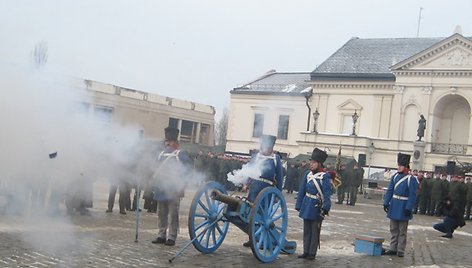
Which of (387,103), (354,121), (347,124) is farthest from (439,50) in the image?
(347,124)

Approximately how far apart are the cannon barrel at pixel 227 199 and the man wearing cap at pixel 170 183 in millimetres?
1289

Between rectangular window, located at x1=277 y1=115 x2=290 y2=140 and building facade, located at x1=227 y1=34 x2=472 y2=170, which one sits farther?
rectangular window, located at x1=277 y1=115 x2=290 y2=140

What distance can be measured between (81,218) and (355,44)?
43.6 metres

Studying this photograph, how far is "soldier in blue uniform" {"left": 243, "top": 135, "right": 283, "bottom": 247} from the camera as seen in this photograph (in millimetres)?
10312

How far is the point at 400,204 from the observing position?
1098 centimetres

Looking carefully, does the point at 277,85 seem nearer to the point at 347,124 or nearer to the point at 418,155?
the point at 347,124

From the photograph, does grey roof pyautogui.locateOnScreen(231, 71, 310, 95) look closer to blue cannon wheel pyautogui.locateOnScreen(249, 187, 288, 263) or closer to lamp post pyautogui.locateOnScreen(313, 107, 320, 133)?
lamp post pyautogui.locateOnScreen(313, 107, 320, 133)

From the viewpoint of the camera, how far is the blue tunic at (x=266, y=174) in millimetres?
10305

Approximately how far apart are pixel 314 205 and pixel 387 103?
37.3 metres

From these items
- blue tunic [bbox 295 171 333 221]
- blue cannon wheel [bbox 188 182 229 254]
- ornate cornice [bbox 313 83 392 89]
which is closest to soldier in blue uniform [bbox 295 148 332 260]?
blue tunic [bbox 295 171 333 221]

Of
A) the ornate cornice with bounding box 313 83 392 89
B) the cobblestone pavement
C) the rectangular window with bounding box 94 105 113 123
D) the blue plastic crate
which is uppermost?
the ornate cornice with bounding box 313 83 392 89

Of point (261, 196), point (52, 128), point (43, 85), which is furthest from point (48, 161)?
point (261, 196)

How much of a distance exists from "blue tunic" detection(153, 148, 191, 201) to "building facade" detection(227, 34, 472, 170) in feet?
103

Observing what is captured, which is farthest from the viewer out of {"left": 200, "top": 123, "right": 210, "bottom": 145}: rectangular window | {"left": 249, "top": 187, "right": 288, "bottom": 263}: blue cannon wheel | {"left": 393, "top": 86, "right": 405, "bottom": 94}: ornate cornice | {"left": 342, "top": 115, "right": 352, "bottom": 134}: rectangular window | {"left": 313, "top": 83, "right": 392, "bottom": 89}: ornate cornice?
{"left": 200, "top": 123, "right": 210, "bottom": 145}: rectangular window
